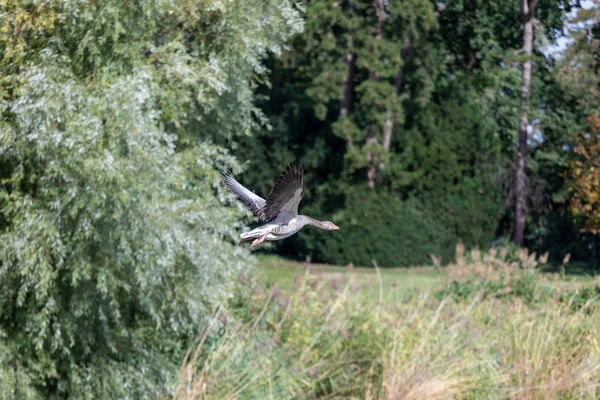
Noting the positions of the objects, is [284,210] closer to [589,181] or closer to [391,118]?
[589,181]

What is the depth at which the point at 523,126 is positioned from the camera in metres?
20.4

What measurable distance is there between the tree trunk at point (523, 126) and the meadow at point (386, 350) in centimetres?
1190

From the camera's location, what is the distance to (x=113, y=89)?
282 inches

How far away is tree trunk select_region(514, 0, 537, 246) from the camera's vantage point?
799 inches

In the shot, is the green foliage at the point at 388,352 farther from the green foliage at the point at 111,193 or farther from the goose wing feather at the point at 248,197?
the goose wing feather at the point at 248,197

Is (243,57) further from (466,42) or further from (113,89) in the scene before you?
(466,42)

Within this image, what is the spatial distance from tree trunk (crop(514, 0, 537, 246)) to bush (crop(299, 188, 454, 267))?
5.61 ft

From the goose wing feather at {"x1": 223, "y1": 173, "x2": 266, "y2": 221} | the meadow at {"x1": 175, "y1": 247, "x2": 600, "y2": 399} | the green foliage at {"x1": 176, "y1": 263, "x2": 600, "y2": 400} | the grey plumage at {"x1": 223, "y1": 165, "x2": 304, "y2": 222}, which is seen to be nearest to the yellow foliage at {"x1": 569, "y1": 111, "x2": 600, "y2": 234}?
the meadow at {"x1": 175, "y1": 247, "x2": 600, "y2": 399}

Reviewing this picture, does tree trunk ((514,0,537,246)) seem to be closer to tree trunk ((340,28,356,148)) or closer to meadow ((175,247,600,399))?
tree trunk ((340,28,356,148))

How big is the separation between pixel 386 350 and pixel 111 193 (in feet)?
8.10

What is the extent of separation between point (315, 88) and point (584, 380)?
1269 cm

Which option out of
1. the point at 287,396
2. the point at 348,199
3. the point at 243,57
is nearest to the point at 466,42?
the point at 348,199

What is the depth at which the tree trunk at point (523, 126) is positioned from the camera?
20.3 metres

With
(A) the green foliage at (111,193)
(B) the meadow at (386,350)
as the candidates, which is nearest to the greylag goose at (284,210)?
(B) the meadow at (386,350)
